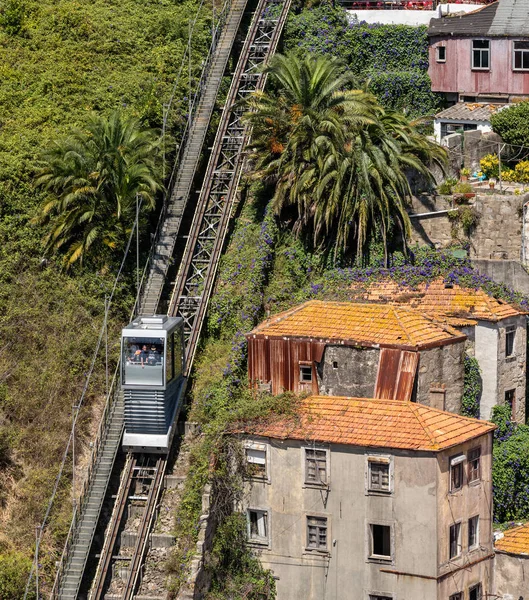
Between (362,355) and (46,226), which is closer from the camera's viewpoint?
(362,355)

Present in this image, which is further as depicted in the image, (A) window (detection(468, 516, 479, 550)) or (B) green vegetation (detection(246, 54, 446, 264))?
(B) green vegetation (detection(246, 54, 446, 264))

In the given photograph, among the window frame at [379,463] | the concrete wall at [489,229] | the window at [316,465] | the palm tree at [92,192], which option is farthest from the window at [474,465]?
the palm tree at [92,192]

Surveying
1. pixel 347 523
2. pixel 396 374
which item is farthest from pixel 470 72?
pixel 347 523

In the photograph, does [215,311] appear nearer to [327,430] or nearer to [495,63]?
[327,430]

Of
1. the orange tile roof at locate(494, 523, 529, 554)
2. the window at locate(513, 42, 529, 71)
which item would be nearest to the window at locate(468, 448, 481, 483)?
the orange tile roof at locate(494, 523, 529, 554)

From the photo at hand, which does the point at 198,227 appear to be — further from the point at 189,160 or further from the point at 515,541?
the point at 515,541

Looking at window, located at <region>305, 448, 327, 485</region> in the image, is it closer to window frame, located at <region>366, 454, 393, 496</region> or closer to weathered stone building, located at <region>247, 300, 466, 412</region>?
window frame, located at <region>366, 454, 393, 496</region>

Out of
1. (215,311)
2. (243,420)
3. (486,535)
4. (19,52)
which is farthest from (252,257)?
(19,52)

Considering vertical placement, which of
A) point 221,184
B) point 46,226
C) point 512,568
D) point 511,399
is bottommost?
point 512,568
